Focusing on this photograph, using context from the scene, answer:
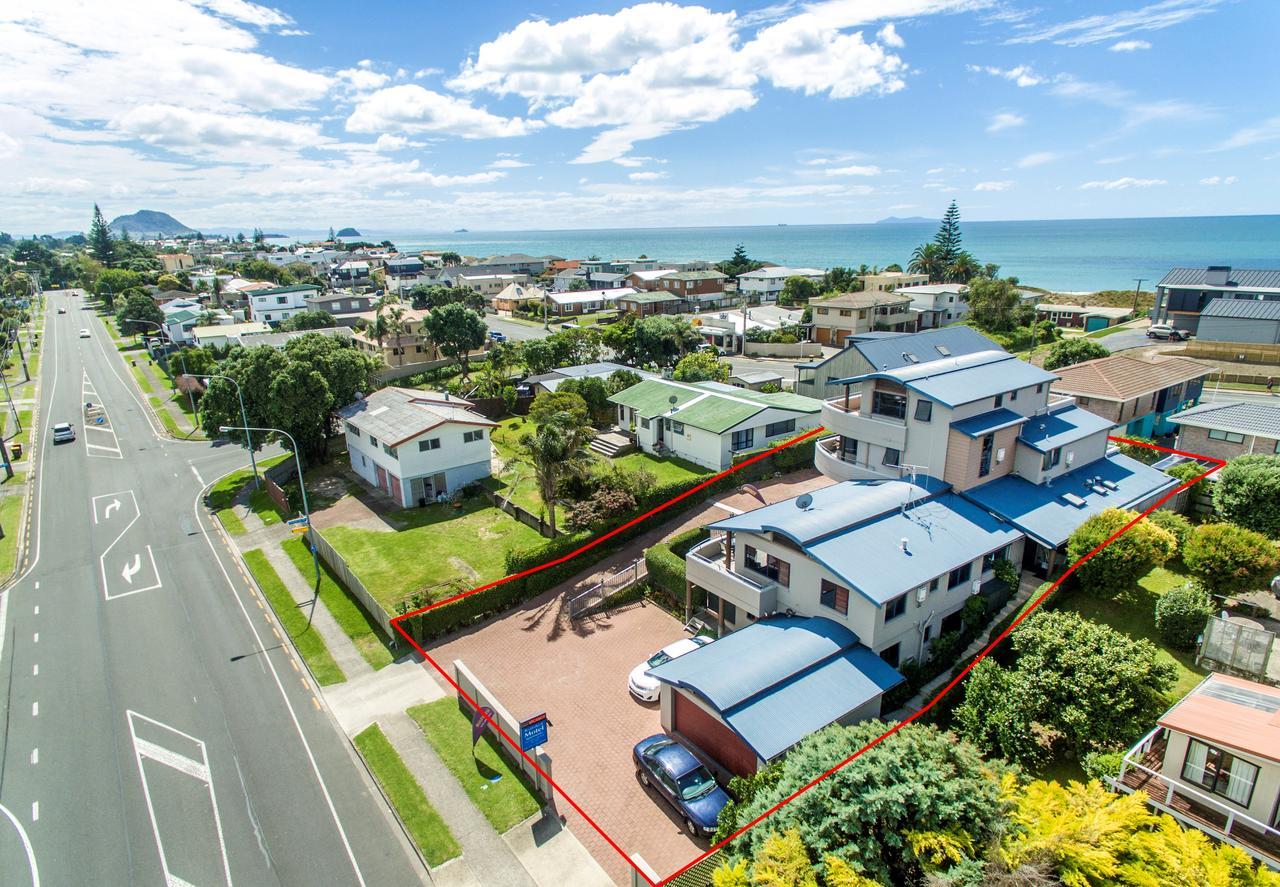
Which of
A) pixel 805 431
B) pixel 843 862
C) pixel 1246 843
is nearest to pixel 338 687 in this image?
pixel 843 862

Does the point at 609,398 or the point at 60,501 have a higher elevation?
the point at 609,398

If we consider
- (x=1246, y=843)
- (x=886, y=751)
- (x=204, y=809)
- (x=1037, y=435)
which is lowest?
(x=204, y=809)

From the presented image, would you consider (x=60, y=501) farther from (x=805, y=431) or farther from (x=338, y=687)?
(x=805, y=431)

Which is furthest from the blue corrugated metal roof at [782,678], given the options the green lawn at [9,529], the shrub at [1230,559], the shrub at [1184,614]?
the green lawn at [9,529]

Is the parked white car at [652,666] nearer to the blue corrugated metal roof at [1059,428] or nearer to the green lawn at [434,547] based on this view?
the green lawn at [434,547]

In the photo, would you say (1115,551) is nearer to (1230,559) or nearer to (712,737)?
(1230,559)

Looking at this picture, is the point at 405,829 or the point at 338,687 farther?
the point at 338,687
